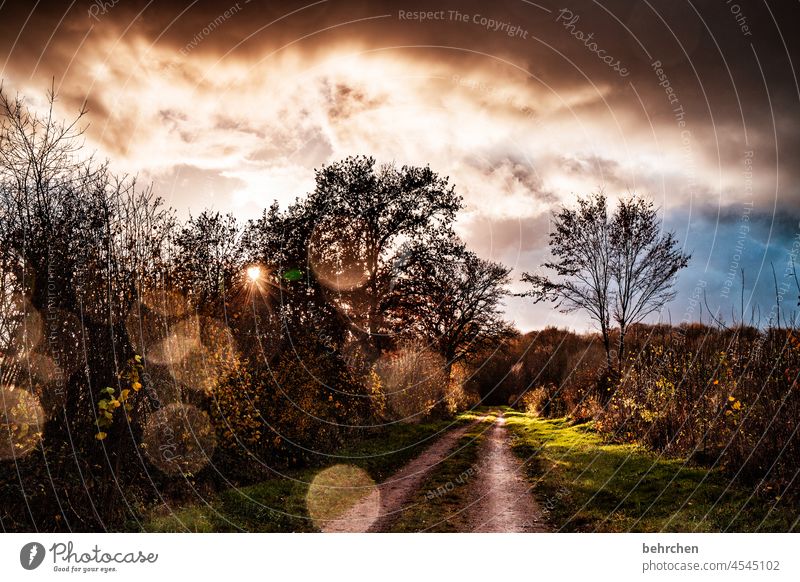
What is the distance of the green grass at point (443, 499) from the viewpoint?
8.44 meters

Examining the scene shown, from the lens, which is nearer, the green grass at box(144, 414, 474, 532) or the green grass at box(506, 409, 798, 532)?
the green grass at box(506, 409, 798, 532)

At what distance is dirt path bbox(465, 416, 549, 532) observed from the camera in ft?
27.0

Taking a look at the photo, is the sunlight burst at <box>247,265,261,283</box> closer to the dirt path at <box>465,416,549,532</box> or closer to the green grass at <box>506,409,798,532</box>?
the dirt path at <box>465,416,549,532</box>

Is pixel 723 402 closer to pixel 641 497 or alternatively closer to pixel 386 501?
pixel 641 497

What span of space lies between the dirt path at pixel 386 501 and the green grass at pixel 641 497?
2962mm

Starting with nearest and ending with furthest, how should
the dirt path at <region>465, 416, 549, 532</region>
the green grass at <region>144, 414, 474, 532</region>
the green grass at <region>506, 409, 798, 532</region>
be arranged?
the green grass at <region>506, 409, 798, 532</region>
the green grass at <region>144, 414, 474, 532</region>
the dirt path at <region>465, 416, 549, 532</region>

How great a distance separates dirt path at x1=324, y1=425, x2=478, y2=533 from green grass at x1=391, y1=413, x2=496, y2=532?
22cm

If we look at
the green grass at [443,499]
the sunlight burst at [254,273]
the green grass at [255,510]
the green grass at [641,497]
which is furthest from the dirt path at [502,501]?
the sunlight burst at [254,273]

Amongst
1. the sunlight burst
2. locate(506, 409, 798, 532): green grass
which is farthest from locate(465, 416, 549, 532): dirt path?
the sunlight burst

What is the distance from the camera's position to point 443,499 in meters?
10.2

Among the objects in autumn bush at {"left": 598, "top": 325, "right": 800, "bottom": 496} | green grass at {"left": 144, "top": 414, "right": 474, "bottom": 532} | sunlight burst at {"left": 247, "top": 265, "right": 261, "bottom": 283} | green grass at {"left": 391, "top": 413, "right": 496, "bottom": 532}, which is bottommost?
green grass at {"left": 391, "top": 413, "right": 496, "bottom": 532}

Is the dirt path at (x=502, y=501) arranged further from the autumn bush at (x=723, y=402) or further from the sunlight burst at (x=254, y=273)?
the sunlight burst at (x=254, y=273)

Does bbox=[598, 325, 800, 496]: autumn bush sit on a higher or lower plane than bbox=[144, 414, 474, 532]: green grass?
higher

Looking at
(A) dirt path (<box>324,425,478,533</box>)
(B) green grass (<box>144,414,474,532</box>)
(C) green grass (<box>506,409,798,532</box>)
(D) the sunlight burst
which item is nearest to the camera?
(C) green grass (<box>506,409,798,532</box>)
